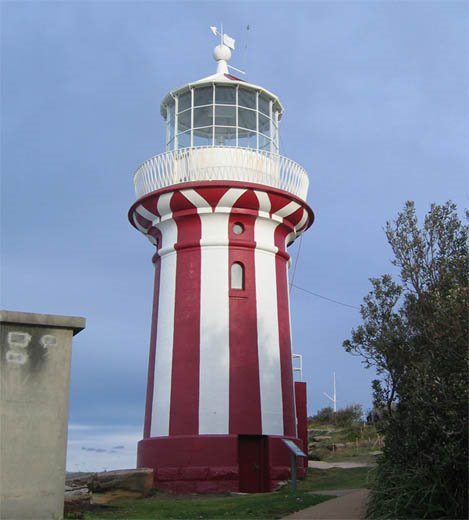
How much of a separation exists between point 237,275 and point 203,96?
5.33m

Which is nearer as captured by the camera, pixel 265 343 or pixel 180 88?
A: pixel 265 343

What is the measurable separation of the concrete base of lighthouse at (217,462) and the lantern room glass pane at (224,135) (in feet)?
27.3

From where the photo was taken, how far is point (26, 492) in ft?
32.3

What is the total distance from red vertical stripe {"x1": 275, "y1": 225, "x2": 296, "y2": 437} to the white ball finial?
18.5ft

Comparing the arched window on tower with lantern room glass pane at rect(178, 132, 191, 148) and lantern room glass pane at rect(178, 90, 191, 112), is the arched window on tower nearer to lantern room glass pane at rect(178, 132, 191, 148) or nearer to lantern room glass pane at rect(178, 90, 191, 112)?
lantern room glass pane at rect(178, 132, 191, 148)

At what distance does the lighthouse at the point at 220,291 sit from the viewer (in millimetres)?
18562

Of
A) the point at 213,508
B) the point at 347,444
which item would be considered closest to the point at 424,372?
the point at 213,508

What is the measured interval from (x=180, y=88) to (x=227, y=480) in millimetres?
10778

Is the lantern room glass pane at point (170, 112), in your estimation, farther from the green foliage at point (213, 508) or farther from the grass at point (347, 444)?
the grass at point (347, 444)

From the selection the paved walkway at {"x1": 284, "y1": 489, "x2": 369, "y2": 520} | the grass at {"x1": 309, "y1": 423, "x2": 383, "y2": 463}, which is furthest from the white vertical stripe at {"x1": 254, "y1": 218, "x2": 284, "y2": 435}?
the paved walkway at {"x1": 284, "y1": 489, "x2": 369, "y2": 520}

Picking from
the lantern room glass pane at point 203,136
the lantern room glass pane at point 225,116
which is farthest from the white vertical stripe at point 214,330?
the lantern room glass pane at point 225,116

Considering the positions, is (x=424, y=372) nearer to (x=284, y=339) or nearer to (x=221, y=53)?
(x=284, y=339)

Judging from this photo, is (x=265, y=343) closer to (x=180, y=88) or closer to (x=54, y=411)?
(x=180, y=88)

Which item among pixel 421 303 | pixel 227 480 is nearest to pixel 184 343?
pixel 227 480
